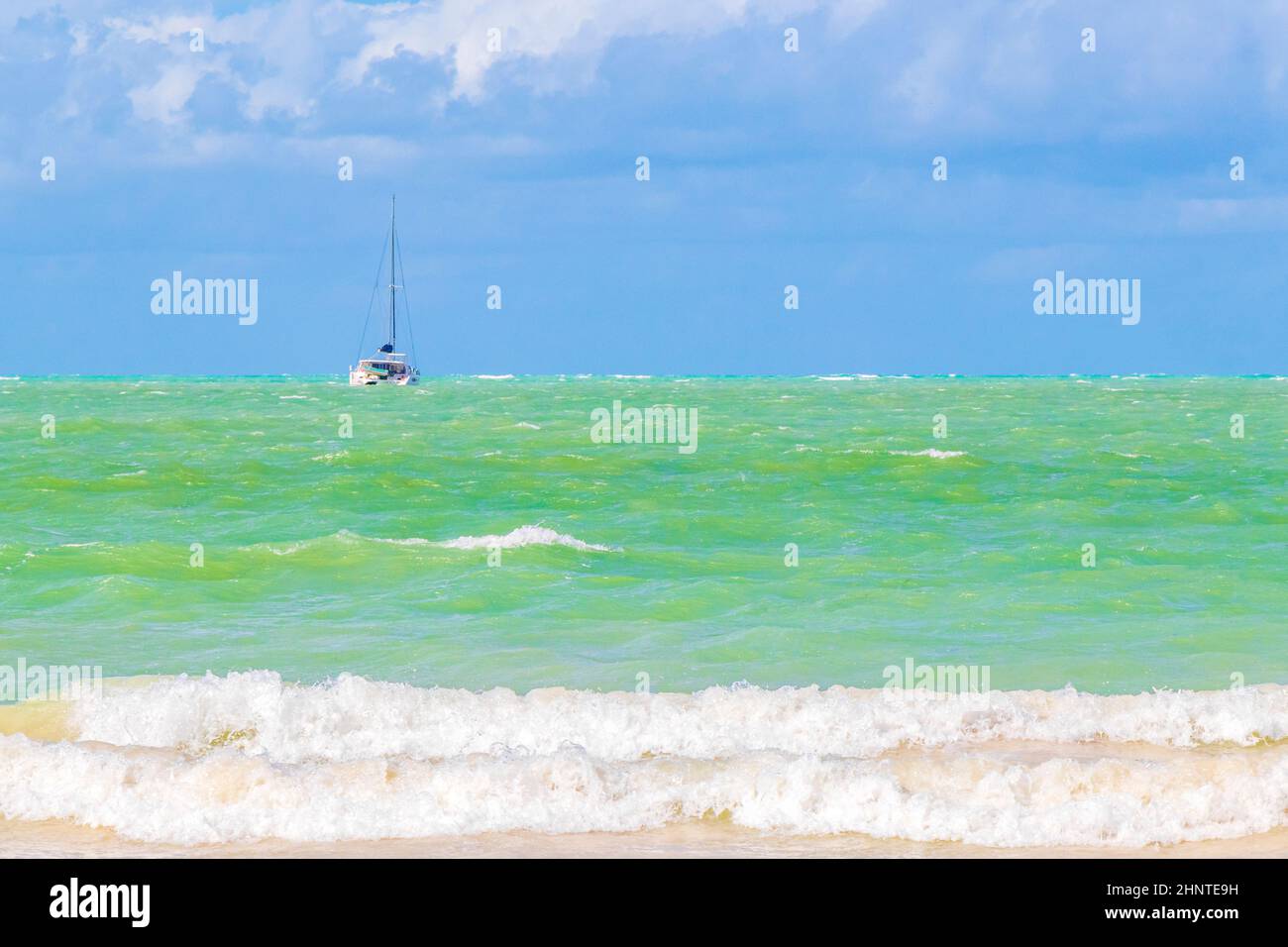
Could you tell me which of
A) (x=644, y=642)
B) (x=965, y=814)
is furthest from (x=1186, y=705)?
(x=644, y=642)

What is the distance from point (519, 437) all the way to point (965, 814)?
3090 centimetres

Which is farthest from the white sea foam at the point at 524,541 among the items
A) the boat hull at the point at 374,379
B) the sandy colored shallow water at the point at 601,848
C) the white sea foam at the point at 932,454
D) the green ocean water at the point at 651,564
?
the boat hull at the point at 374,379

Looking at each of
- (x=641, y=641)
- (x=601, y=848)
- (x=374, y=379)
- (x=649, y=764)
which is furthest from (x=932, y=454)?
(x=374, y=379)

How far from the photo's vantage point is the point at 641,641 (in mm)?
12250

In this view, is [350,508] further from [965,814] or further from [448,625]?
[965,814]

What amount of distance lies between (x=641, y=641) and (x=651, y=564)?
13.6 ft

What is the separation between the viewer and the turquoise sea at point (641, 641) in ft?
25.7

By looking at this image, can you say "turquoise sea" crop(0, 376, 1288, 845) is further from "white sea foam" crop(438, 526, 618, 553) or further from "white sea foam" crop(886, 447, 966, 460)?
"white sea foam" crop(886, 447, 966, 460)

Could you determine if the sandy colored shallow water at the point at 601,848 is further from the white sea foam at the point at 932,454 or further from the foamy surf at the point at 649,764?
the white sea foam at the point at 932,454

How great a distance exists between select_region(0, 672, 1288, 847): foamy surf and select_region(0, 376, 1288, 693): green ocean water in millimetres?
1071

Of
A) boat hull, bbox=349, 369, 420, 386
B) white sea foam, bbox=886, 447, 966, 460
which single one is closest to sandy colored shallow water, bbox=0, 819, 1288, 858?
white sea foam, bbox=886, 447, 966, 460

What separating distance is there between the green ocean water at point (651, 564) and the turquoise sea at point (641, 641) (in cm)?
7

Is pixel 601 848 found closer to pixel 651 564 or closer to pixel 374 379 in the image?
pixel 651 564
